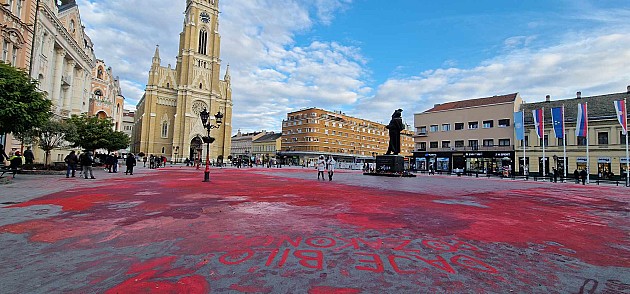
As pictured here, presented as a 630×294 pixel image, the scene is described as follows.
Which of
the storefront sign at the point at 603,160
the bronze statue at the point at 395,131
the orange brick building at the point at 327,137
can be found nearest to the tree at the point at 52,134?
the bronze statue at the point at 395,131

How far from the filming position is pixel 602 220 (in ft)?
24.1

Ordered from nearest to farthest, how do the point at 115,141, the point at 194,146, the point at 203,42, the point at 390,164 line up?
1. the point at 390,164
2. the point at 115,141
3. the point at 194,146
4. the point at 203,42

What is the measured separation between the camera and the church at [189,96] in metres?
62.0

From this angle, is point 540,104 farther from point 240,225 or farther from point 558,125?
point 240,225

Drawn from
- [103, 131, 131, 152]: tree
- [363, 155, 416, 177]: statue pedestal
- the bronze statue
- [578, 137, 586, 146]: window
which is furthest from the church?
[578, 137, 586, 146]: window

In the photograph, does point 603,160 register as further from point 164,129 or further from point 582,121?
point 164,129

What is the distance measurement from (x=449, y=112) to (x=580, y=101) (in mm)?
16948

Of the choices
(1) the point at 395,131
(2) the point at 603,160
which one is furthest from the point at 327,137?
(1) the point at 395,131

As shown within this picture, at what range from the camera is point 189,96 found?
62625mm

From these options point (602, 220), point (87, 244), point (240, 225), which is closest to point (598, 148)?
point (602, 220)

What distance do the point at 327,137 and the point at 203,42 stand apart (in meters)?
38.4

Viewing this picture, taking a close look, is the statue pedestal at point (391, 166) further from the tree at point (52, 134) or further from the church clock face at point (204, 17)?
the church clock face at point (204, 17)

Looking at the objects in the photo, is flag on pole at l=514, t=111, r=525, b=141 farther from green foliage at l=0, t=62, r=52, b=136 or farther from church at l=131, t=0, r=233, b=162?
church at l=131, t=0, r=233, b=162

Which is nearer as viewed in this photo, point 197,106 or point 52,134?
point 52,134
